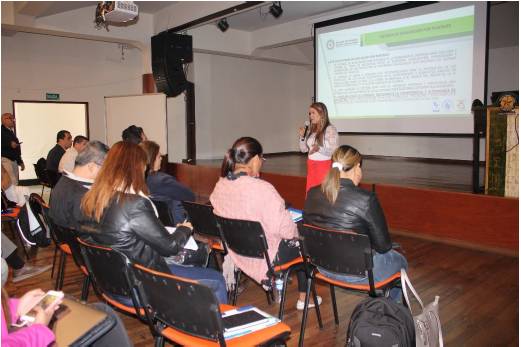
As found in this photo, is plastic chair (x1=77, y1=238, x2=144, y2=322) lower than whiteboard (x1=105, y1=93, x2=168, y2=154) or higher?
lower

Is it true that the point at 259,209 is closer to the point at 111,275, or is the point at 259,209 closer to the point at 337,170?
the point at 337,170

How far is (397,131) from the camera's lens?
19.9 ft

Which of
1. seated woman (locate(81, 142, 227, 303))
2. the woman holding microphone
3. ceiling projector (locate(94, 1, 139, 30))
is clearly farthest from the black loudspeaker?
seated woman (locate(81, 142, 227, 303))

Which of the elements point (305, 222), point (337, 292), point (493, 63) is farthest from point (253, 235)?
point (493, 63)

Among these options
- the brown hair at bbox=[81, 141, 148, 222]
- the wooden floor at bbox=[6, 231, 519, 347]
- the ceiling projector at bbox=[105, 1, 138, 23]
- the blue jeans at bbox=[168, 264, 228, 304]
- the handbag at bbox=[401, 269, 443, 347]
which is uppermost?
the ceiling projector at bbox=[105, 1, 138, 23]

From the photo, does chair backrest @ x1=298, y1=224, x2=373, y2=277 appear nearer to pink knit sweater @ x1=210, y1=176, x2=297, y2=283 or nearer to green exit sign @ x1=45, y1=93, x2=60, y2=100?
pink knit sweater @ x1=210, y1=176, x2=297, y2=283

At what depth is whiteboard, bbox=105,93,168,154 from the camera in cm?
859

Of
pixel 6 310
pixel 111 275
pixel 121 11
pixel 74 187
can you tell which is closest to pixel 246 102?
pixel 121 11

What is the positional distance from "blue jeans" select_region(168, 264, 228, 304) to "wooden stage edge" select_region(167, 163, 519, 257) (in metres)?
2.27

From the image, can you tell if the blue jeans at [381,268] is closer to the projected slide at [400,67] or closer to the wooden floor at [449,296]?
the wooden floor at [449,296]

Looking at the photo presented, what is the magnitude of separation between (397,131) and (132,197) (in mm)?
4789

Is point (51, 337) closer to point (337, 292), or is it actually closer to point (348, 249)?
point (348, 249)

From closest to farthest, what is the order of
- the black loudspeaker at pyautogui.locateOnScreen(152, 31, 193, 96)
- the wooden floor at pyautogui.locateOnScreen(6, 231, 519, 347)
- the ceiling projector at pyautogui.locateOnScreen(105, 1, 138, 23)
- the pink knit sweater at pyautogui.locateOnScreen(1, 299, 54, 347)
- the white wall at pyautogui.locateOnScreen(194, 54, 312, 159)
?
the pink knit sweater at pyautogui.locateOnScreen(1, 299, 54, 347) < the wooden floor at pyautogui.locateOnScreen(6, 231, 519, 347) < the ceiling projector at pyautogui.locateOnScreen(105, 1, 138, 23) < the black loudspeaker at pyautogui.locateOnScreen(152, 31, 193, 96) < the white wall at pyautogui.locateOnScreen(194, 54, 312, 159)

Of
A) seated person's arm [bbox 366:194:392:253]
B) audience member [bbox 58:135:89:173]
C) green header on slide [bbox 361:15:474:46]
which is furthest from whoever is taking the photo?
audience member [bbox 58:135:89:173]
